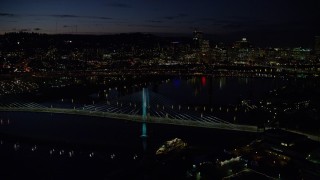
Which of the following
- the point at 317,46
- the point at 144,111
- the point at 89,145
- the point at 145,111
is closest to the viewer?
the point at 89,145

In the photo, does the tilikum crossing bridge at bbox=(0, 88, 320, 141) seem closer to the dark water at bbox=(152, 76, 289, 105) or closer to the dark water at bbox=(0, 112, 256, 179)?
the dark water at bbox=(0, 112, 256, 179)

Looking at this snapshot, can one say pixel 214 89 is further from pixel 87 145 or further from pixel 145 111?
pixel 87 145

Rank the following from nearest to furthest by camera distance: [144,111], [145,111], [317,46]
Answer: [144,111] → [145,111] → [317,46]

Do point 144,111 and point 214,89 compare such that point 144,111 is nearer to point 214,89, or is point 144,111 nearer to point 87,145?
point 87,145

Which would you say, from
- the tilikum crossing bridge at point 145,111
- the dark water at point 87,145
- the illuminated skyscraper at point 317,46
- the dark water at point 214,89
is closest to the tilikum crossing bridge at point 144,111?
the tilikum crossing bridge at point 145,111

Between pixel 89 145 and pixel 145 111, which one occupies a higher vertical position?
pixel 145 111

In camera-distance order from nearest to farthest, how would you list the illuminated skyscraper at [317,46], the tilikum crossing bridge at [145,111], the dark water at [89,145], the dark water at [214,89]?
the dark water at [89,145] < the tilikum crossing bridge at [145,111] < the dark water at [214,89] < the illuminated skyscraper at [317,46]

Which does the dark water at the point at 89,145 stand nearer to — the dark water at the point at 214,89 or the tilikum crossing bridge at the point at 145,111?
the tilikum crossing bridge at the point at 145,111

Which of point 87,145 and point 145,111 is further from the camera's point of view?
point 145,111

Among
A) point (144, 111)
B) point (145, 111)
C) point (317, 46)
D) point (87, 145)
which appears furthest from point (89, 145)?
point (317, 46)

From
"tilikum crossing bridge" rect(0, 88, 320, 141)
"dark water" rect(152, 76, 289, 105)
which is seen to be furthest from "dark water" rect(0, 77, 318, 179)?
"dark water" rect(152, 76, 289, 105)

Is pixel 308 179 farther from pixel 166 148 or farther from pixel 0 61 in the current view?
pixel 0 61

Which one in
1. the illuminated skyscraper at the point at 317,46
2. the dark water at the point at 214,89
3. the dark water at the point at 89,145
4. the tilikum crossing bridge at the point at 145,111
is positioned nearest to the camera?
the dark water at the point at 89,145
